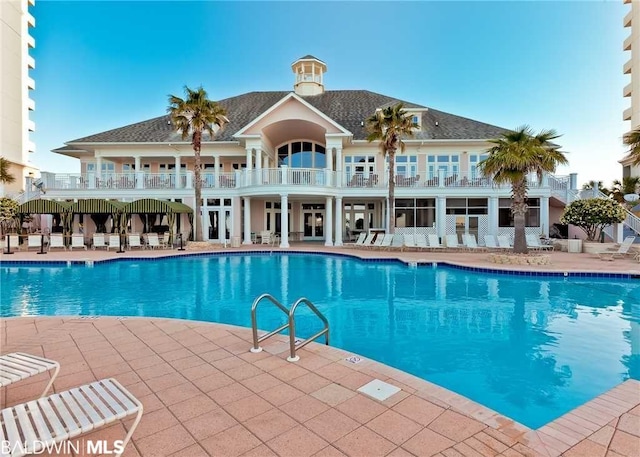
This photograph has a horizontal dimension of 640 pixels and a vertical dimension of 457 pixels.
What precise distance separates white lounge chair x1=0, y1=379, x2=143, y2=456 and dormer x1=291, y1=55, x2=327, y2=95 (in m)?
27.4

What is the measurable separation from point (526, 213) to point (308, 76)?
18641mm

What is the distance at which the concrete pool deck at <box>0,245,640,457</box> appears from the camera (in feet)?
8.74

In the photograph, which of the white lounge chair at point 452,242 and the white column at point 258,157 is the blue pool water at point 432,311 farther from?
the white column at point 258,157

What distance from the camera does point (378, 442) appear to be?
2.70 meters

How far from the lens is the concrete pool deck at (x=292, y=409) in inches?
105

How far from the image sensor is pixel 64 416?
226 centimetres

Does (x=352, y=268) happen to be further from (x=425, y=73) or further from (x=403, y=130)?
(x=425, y=73)

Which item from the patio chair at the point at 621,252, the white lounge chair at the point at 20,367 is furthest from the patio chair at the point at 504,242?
the white lounge chair at the point at 20,367

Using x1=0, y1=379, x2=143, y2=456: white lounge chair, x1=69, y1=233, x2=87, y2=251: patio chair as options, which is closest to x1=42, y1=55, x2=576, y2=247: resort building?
x1=69, y1=233, x2=87, y2=251: patio chair

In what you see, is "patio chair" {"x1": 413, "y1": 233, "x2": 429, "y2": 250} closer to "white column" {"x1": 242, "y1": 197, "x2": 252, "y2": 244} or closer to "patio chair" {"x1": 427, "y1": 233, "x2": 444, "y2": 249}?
"patio chair" {"x1": 427, "y1": 233, "x2": 444, "y2": 249}

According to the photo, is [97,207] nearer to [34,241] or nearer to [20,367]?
[34,241]

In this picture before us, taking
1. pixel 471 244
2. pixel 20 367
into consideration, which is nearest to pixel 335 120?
pixel 471 244

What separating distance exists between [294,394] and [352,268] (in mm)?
10524

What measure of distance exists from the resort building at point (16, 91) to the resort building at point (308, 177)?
16.4 metres
